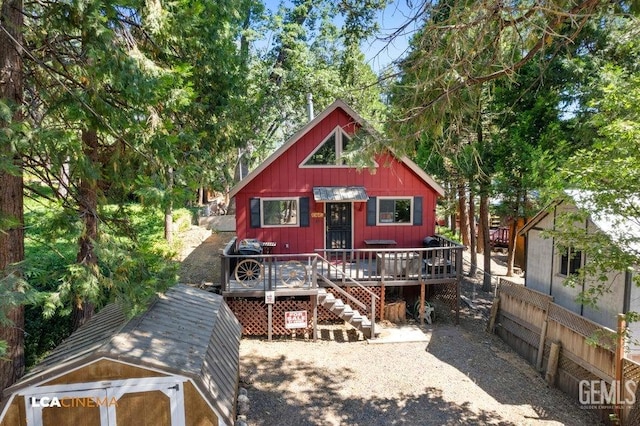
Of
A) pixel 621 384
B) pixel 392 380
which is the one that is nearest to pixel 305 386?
pixel 392 380

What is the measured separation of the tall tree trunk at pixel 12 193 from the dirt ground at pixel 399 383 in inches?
149

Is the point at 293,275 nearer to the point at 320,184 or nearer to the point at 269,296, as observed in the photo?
the point at 269,296

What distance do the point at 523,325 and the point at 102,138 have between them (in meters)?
10.6

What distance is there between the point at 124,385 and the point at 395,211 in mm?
9311

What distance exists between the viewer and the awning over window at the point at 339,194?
11.8m

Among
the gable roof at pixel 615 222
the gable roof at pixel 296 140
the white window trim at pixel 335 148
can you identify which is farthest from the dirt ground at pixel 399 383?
the white window trim at pixel 335 148

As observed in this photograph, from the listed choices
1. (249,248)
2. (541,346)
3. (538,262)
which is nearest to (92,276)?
(249,248)

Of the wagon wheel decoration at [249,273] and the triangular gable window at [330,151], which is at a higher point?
the triangular gable window at [330,151]

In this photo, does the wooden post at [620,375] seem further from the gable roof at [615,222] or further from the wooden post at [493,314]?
the wooden post at [493,314]

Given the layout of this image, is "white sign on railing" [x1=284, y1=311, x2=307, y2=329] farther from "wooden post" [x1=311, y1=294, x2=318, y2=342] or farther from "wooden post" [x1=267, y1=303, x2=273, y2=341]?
"wooden post" [x1=267, y1=303, x2=273, y2=341]

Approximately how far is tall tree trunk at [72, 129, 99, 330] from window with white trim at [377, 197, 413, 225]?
26.8 feet

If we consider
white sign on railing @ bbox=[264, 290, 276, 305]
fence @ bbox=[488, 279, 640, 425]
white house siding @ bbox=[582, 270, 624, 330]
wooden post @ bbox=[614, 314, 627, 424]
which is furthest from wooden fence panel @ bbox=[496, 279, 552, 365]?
white sign on railing @ bbox=[264, 290, 276, 305]

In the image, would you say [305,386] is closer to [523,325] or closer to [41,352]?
[41,352]

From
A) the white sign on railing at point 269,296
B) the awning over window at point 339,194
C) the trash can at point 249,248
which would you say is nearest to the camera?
the white sign on railing at point 269,296
